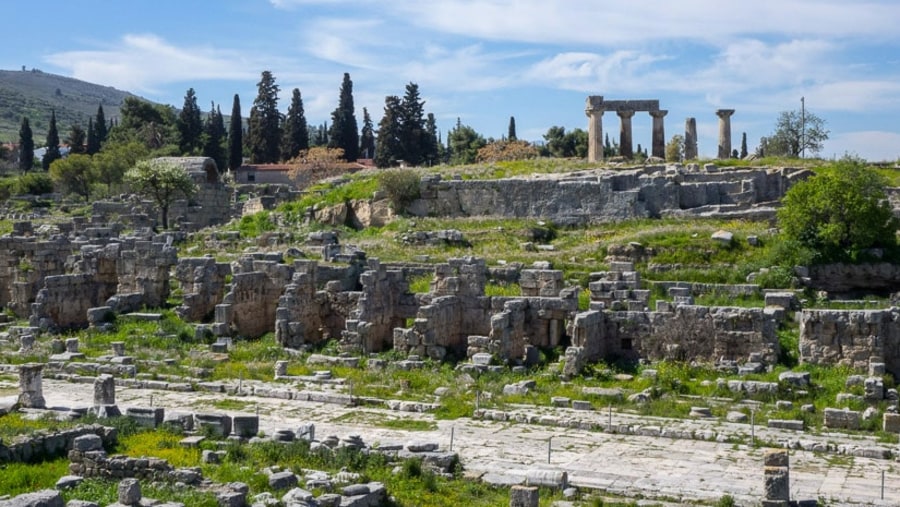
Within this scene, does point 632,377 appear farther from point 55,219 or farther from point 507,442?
point 55,219

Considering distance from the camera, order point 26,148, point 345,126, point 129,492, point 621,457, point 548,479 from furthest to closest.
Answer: point 26,148 → point 345,126 → point 621,457 → point 548,479 → point 129,492

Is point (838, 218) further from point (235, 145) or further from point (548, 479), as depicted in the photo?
point (235, 145)

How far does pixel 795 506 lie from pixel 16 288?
89.8 ft

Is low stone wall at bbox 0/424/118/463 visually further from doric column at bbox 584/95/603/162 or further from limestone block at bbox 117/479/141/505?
doric column at bbox 584/95/603/162

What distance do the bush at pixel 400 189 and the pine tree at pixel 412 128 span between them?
78.3 feet

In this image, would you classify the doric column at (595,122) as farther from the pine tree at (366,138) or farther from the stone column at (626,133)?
the pine tree at (366,138)

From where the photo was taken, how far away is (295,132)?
275ft

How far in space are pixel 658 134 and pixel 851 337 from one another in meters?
29.4

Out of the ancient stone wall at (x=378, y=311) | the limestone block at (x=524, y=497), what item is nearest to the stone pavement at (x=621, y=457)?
the limestone block at (x=524, y=497)

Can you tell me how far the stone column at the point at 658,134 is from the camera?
5428 centimetres

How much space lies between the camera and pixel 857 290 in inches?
1353

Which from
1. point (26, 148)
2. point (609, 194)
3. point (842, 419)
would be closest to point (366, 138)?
point (26, 148)

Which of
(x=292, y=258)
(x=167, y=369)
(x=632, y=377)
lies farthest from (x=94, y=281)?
(x=632, y=377)

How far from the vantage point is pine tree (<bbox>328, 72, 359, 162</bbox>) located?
81.8 m
